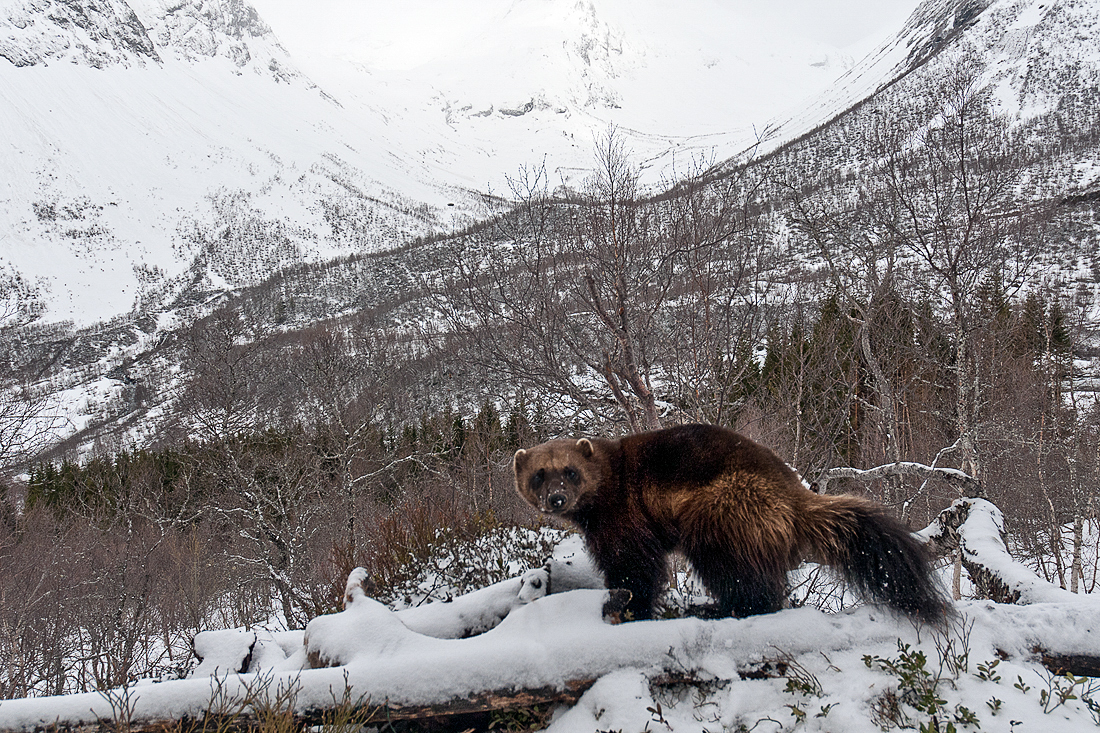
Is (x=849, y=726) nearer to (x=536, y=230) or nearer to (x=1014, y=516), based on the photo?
(x=536, y=230)

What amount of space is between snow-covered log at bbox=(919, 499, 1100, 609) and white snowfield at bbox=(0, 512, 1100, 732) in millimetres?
422

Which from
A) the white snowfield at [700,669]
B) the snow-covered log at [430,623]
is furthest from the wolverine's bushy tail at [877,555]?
the snow-covered log at [430,623]

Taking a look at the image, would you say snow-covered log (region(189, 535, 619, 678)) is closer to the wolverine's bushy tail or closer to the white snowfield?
the white snowfield

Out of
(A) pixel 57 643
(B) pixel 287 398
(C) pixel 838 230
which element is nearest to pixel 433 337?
(C) pixel 838 230

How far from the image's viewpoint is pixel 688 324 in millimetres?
7656

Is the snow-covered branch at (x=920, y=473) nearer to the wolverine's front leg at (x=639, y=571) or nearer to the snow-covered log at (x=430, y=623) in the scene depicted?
the wolverine's front leg at (x=639, y=571)

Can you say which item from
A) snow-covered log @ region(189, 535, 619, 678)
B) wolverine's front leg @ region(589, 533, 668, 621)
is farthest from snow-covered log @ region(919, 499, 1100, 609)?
snow-covered log @ region(189, 535, 619, 678)

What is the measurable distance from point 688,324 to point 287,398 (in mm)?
24434

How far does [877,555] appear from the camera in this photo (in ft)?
11.0

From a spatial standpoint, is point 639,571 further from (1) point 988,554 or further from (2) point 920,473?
(2) point 920,473

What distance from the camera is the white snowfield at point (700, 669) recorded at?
2869mm

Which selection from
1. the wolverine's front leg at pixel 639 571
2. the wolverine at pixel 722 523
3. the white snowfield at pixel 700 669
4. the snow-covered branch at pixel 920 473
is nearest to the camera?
the white snowfield at pixel 700 669

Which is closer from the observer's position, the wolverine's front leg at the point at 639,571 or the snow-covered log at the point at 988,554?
the snow-covered log at the point at 988,554

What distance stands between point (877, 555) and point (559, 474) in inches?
84.0
